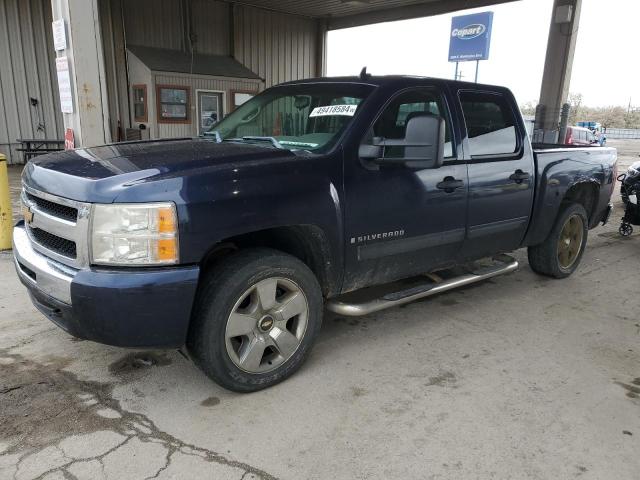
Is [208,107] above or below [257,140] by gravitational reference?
above

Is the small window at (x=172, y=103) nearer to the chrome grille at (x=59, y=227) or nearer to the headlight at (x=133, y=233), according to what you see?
the chrome grille at (x=59, y=227)

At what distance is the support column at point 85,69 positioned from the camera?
624cm

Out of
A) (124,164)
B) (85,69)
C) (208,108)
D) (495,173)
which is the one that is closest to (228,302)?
(124,164)

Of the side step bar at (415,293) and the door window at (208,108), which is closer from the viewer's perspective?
the side step bar at (415,293)

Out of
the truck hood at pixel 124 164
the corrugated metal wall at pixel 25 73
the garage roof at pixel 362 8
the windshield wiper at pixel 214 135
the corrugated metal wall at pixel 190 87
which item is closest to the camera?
the truck hood at pixel 124 164

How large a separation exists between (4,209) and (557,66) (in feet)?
36.8

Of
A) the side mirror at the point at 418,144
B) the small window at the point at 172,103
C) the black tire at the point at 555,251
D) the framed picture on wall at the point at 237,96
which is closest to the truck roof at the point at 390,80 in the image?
the side mirror at the point at 418,144

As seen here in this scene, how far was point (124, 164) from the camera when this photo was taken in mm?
2816

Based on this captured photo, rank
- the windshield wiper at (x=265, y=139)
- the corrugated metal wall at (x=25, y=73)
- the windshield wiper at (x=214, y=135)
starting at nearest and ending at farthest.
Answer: the windshield wiper at (x=265, y=139)
the windshield wiper at (x=214, y=135)
the corrugated metal wall at (x=25, y=73)

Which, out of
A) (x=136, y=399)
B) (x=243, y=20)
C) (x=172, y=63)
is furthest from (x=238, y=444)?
(x=243, y=20)

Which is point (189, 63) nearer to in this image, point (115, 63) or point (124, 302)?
point (115, 63)

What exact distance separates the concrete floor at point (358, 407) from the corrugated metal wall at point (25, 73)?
10800 mm

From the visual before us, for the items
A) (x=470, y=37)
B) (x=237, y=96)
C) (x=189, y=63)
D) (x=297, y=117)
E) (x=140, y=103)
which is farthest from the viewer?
(x=470, y=37)

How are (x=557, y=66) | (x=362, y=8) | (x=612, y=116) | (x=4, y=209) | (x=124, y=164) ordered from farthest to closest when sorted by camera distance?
(x=612, y=116) → (x=362, y=8) → (x=557, y=66) → (x=4, y=209) → (x=124, y=164)
